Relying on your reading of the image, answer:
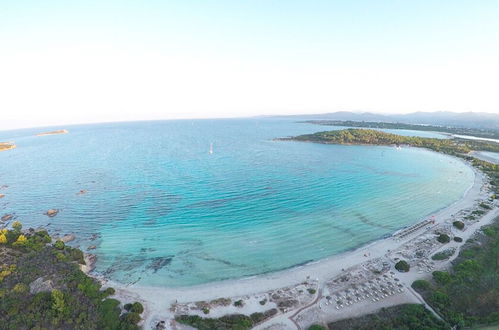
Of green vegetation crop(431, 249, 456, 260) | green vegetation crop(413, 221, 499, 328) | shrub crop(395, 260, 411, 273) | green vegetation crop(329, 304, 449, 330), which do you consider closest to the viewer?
green vegetation crop(329, 304, 449, 330)

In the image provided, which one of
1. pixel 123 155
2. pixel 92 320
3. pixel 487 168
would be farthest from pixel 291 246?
pixel 123 155

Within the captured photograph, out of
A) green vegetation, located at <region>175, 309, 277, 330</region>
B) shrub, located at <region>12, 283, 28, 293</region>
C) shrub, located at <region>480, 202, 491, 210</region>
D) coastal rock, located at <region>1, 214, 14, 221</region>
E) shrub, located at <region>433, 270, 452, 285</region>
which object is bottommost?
green vegetation, located at <region>175, 309, 277, 330</region>

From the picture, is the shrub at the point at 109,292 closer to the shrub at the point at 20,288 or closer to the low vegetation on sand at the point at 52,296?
the low vegetation on sand at the point at 52,296

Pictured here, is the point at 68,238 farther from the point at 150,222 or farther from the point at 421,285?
the point at 421,285

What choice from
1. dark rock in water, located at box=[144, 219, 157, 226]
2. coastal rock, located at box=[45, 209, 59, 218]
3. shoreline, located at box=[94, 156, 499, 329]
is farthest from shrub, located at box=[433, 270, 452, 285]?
coastal rock, located at box=[45, 209, 59, 218]

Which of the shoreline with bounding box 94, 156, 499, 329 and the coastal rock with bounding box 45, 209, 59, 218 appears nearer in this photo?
the shoreline with bounding box 94, 156, 499, 329

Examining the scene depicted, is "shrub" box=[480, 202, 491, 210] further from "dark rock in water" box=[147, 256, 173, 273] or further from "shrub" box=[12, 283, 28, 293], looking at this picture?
"shrub" box=[12, 283, 28, 293]

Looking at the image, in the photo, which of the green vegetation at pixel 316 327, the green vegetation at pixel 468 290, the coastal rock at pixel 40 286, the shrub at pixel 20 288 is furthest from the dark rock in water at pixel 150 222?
the green vegetation at pixel 468 290
